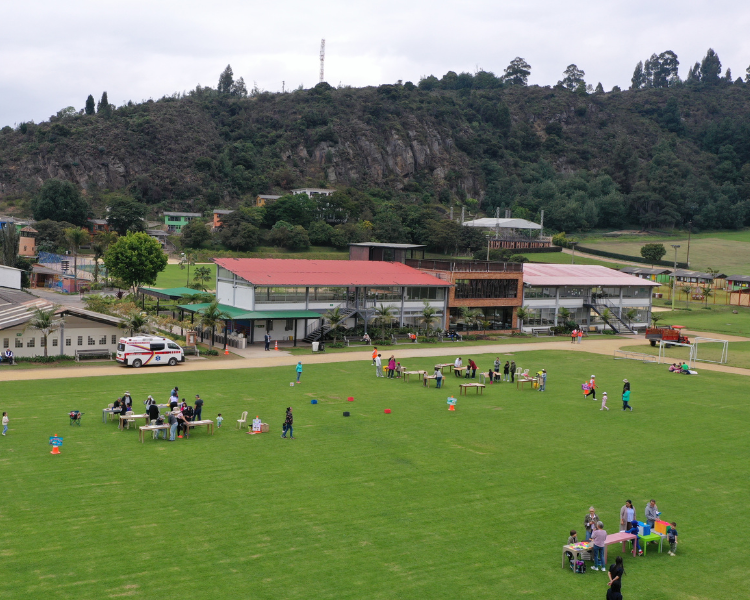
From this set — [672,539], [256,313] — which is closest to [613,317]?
[256,313]

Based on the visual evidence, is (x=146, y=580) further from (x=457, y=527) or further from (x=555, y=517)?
(x=555, y=517)

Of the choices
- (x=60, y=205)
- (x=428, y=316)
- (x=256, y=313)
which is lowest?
(x=428, y=316)

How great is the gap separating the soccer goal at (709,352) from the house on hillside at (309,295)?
22103mm

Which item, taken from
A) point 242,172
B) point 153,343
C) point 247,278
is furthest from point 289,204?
point 153,343

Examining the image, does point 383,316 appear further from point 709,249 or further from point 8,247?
point 709,249

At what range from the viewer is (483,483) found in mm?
22750

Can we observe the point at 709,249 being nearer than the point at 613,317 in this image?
No

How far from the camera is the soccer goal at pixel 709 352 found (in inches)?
2063

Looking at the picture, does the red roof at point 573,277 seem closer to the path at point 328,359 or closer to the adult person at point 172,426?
the path at point 328,359

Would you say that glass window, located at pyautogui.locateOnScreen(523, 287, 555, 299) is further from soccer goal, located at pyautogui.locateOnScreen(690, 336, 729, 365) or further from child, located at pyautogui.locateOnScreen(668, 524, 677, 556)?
child, located at pyautogui.locateOnScreen(668, 524, 677, 556)

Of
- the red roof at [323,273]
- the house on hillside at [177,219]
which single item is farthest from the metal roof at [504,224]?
the red roof at [323,273]

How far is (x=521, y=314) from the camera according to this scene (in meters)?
68.9

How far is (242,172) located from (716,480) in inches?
7127

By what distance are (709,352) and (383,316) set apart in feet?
91.7
